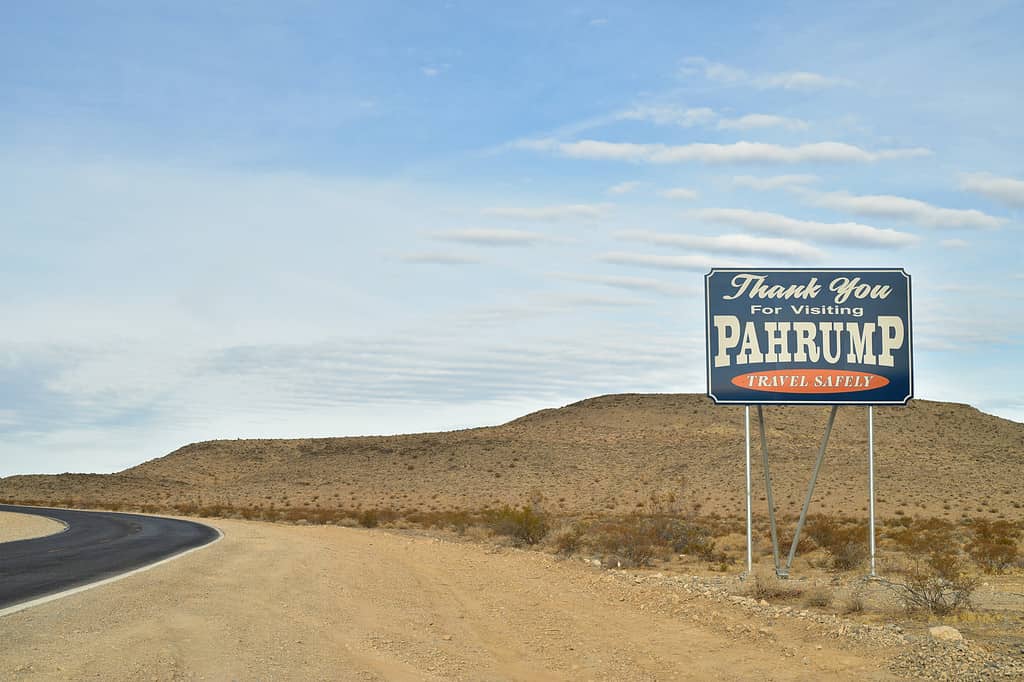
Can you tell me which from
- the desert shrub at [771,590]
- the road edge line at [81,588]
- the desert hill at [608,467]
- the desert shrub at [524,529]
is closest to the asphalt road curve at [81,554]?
the road edge line at [81,588]

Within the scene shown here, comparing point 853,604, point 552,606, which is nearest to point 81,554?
point 552,606

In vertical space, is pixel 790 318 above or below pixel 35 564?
above

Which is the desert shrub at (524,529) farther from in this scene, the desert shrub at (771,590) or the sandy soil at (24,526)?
Answer: the sandy soil at (24,526)

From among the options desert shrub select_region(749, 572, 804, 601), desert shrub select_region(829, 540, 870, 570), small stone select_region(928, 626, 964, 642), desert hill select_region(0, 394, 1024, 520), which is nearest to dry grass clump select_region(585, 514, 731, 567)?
desert shrub select_region(829, 540, 870, 570)

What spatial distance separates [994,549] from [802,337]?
853cm

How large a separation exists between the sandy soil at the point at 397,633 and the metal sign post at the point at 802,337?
5.36 meters

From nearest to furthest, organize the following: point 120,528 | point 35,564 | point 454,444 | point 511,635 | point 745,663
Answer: point 745,663, point 511,635, point 35,564, point 120,528, point 454,444

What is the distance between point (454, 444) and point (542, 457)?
1114cm

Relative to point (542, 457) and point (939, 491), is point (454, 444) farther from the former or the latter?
point (939, 491)

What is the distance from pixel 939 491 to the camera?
6384 cm

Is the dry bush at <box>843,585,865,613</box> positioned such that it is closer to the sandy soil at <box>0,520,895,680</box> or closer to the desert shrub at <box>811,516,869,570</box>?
the sandy soil at <box>0,520,895,680</box>

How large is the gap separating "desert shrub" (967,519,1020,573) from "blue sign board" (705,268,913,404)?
17.7 feet

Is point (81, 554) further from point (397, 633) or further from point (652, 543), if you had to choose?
point (652, 543)

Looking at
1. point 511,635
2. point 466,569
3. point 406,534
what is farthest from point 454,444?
point 511,635
